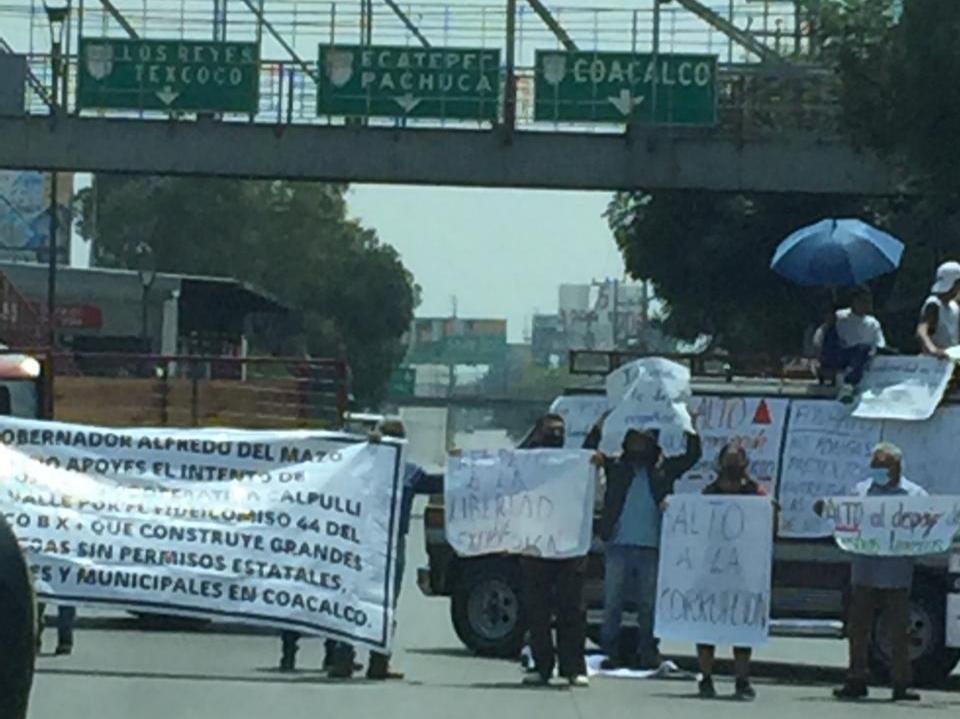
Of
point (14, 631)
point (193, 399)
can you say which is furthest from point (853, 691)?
point (14, 631)

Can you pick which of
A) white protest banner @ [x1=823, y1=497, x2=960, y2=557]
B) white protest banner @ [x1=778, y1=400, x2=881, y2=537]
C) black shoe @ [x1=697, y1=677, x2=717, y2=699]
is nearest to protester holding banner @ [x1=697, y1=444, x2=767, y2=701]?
black shoe @ [x1=697, y1=677, x2=717, y2=699]

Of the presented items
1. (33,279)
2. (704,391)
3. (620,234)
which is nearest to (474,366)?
(33,279)

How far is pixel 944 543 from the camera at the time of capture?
695 inches

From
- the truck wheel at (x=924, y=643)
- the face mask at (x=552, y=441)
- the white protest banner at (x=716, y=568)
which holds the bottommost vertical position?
the truck wheel at (x=924, y=643)

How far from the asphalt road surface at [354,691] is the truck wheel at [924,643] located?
0.83 feet

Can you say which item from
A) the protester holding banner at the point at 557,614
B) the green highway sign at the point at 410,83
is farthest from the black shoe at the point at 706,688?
the green highway sign at the point at 410,83

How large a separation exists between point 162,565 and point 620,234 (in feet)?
127

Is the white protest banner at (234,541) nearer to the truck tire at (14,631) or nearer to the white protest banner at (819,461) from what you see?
the white protest banner at (819,461)

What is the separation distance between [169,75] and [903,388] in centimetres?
3132

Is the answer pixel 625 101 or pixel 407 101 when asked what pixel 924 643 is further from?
pixel 407 101

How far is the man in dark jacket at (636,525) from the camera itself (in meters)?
17.9

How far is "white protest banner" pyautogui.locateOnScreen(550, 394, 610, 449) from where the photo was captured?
63.8ft

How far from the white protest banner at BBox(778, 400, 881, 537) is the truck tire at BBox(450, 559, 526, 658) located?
2090 millimetres

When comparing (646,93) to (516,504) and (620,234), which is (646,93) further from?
(516,504)
